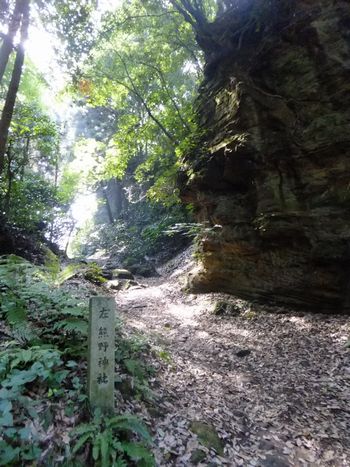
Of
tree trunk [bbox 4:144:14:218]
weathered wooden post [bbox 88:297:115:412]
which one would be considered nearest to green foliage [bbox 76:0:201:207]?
tree trunk [bbox 4:144:14:218]

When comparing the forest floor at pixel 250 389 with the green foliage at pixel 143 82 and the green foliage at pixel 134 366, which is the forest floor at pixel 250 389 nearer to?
the green foliage at pixel 134 366

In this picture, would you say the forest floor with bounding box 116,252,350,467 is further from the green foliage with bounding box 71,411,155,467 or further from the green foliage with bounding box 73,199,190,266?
the green foliage with bounding box 73,199,190,266

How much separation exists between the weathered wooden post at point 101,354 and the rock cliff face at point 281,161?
5252mm

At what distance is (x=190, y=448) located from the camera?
299cm

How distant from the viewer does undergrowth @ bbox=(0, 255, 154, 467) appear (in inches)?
86.8

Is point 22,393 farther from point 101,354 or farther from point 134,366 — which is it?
point 134,366

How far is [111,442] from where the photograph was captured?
2.38 meters

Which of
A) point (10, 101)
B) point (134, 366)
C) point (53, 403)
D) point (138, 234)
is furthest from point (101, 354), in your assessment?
point (138, 234)

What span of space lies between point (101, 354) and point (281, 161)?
6.24 metres

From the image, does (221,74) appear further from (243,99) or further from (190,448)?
(190,448)

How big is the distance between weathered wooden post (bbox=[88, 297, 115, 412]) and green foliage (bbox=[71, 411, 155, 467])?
0.50 ft

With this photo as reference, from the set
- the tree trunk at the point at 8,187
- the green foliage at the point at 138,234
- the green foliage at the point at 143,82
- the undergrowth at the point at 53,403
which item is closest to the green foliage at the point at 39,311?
the undergrowth at the point at 53,403

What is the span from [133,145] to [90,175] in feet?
8.85

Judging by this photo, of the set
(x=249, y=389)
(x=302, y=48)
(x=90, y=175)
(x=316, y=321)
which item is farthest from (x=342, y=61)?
(x=90, y=175)
